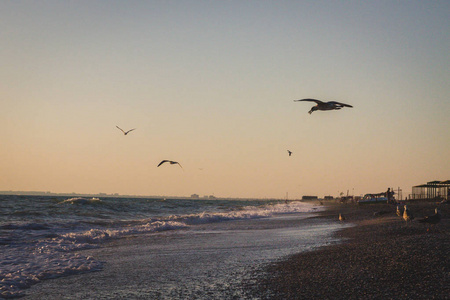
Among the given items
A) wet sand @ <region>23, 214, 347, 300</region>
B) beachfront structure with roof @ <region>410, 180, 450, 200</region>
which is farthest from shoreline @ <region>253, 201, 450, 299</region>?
beachfront structure with roof @ <region>410, 180, 450, 200</region>

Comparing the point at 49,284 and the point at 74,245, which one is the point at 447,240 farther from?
the point at 74,245

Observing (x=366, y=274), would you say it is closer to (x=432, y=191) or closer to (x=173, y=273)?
(x=173, y=273)

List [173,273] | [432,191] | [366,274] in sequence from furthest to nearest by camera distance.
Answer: [432,191] → [173,273] → [366,274]

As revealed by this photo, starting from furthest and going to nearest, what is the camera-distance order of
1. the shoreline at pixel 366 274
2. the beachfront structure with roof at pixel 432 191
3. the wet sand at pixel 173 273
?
the beachfront structure with roof at pixel 432 191, the wet sand at pixel 173 273, the shoreline at pixel 366 274

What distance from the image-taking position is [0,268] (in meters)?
10.1

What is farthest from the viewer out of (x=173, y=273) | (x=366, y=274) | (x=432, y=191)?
(x=432, y=191)

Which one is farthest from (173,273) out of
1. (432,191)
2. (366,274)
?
(432,191)

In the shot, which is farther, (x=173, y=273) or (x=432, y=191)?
(x=432, y=191)

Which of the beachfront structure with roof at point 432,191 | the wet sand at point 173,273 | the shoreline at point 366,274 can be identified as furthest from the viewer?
the beachfront structure with roof at point 432,191

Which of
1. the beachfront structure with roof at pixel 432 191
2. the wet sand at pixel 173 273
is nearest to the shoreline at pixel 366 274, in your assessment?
the wet sand at pixel 173 273

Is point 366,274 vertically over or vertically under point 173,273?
over

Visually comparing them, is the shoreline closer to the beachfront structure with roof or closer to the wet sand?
the wet sand

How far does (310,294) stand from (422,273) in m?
2.65

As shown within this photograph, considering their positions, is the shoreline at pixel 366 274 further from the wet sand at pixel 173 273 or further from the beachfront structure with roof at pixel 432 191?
the beachfront structure with roof at pixel 432 191
